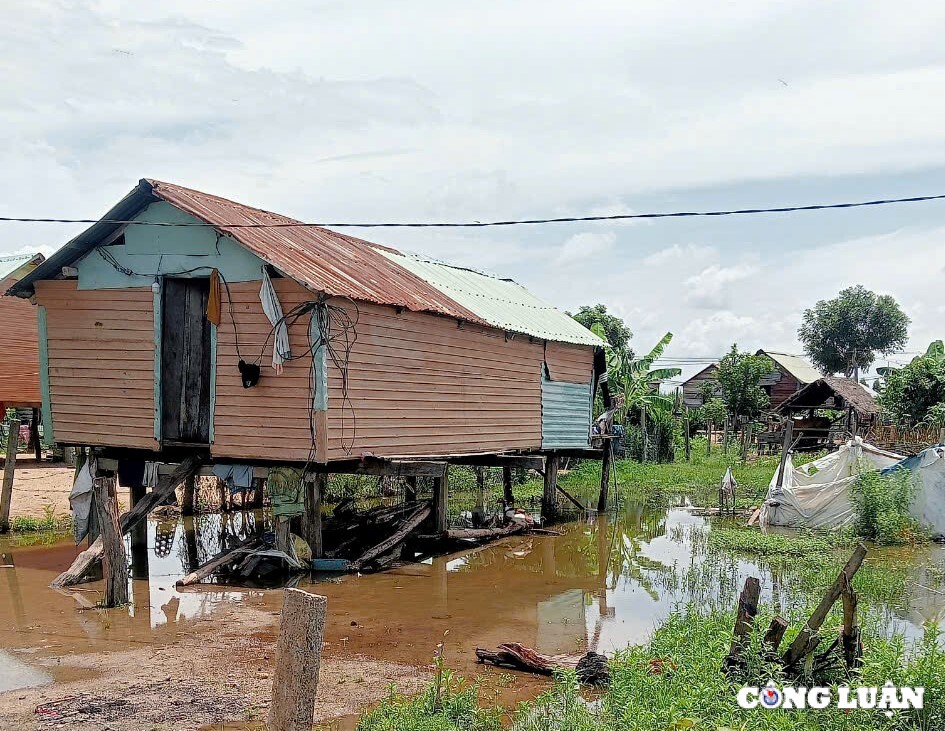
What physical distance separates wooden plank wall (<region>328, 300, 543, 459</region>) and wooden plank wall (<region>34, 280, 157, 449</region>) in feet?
9.96

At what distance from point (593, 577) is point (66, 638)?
25.8ft

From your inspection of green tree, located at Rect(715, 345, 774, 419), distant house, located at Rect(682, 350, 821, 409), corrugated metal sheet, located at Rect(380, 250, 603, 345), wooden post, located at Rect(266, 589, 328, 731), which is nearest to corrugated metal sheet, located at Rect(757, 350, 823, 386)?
Result: distant house, located at Rect(682, 350, 821, 409)

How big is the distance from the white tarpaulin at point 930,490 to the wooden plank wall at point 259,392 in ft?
38.2

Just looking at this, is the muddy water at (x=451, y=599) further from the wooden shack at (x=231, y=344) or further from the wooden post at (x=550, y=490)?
the wooden post at (x=550, y=490)

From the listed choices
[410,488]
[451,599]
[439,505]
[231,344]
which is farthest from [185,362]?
[410,488]

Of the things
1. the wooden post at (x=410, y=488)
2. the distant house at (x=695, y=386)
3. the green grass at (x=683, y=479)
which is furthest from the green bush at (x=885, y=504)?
the distant house at (x=695, y=386)

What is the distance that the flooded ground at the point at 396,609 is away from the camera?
8.66m

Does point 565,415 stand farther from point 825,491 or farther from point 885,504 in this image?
point 885,504

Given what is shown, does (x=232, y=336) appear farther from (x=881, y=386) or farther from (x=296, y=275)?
(x=881, y=386)

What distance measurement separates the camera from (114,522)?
11.3m

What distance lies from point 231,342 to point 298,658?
8175 mm

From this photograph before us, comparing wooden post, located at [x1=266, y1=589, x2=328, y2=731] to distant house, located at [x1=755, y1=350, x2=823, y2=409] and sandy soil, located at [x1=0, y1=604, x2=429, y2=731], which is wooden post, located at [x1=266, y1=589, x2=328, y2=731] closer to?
sandy soil, located at [x1=0, y1=604, x2=429, y2=731]

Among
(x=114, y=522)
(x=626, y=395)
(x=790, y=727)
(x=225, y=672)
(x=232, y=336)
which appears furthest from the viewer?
(x=626, y=395)

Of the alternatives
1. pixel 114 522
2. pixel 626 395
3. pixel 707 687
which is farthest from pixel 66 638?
pixel 626 395
